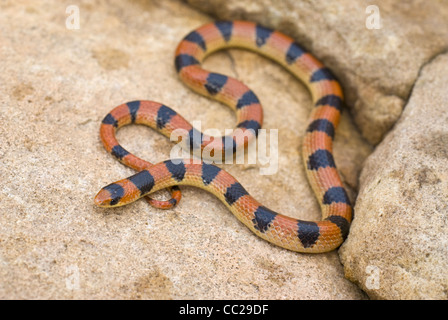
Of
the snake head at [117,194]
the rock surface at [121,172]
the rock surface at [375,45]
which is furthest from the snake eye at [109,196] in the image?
the rock surface at [375,45]

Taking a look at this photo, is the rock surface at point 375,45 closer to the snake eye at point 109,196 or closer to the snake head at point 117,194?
the snake head at point 117,194

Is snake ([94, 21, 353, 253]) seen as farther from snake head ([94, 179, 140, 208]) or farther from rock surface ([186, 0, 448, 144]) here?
rock surface ([186, 0, 448, 144])

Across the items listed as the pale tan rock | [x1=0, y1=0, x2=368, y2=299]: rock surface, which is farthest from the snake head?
the pale tan rock

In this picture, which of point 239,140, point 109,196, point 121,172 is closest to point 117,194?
point 109,196

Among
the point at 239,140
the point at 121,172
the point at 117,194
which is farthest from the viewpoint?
the point at 239,140

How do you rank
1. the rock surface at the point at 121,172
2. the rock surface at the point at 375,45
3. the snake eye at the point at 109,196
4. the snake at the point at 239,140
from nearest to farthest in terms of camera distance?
the rock surface at the point at 121,172 → the snake eye at the point at 109,196 → the snake at the point at 239,140 → the rock surface at the point at 375,45

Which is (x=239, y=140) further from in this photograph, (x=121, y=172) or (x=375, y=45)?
(x=375, y=45)
